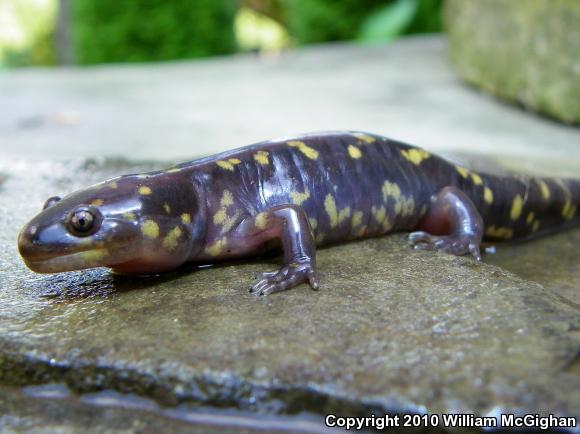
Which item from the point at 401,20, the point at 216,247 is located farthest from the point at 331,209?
the point at 401,20

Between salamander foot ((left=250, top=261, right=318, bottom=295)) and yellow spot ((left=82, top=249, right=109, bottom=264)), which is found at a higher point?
yellow spot ((left=82, top=249, right=109, bottom=264))

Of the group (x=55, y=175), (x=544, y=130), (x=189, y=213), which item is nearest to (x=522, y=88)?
(x=544, y=130)

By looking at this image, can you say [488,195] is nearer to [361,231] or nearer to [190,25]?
[361,231]

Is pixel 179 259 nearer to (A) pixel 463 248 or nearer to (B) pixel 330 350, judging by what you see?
(B) pixel 330 350

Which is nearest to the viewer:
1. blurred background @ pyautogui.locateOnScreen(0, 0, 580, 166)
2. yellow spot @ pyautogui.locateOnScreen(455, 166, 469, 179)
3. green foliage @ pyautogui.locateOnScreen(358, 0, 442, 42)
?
yellow spot @ pyautogui.locateOnScreen(455, 166, 469, 179)

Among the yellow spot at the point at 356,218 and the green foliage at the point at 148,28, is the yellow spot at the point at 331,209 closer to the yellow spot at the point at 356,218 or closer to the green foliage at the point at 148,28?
the yellow spot at the point at 356,218

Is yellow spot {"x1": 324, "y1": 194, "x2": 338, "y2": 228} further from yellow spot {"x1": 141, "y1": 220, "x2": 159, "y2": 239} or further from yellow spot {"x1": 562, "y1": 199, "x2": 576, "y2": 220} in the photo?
yellow spot {"x1": 562, "y1": 199, "x2": 576, "y2": 220}

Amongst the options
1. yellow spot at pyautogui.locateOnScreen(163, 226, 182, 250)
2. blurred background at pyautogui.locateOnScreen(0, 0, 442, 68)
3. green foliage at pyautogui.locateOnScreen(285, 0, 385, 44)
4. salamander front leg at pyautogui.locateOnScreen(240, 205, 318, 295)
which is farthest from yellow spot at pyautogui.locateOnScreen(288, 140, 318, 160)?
green foliage at pyautogui.locateOnScreen(285, 0, 385, 44)
